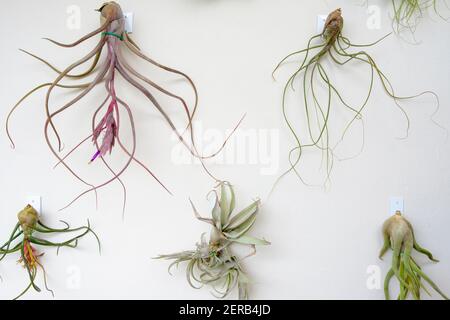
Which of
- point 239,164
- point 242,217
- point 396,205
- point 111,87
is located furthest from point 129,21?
point 396,205

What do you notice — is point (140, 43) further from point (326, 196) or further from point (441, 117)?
point (441, 117)

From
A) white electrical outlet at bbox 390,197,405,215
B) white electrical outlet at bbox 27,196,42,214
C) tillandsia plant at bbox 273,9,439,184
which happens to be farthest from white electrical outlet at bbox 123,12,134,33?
white electrical outlet at bbox 390,197,405,215

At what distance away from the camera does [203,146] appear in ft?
3.13

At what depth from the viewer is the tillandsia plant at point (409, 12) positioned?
3.01 feet

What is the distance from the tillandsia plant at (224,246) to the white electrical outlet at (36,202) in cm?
41

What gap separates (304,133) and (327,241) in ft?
1.08

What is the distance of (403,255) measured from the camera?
909 millimetres

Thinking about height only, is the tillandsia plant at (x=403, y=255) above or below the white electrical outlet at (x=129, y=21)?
below

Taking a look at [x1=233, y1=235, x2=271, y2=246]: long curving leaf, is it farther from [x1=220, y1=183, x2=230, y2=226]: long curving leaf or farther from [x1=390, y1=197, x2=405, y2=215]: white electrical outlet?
[x1=390, y1=197, x2=405, y2=215]: white electrical outlet

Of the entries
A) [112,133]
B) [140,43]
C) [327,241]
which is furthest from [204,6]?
[327,241]

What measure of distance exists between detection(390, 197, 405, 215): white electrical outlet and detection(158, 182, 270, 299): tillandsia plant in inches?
15.5

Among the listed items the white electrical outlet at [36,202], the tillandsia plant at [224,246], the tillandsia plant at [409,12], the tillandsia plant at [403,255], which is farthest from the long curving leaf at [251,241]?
the tillandsia plant at [409,12]

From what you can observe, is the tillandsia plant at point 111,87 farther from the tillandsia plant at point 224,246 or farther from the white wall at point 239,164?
the tillandsia plant at point 224,246

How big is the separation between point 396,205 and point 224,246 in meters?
0.52
